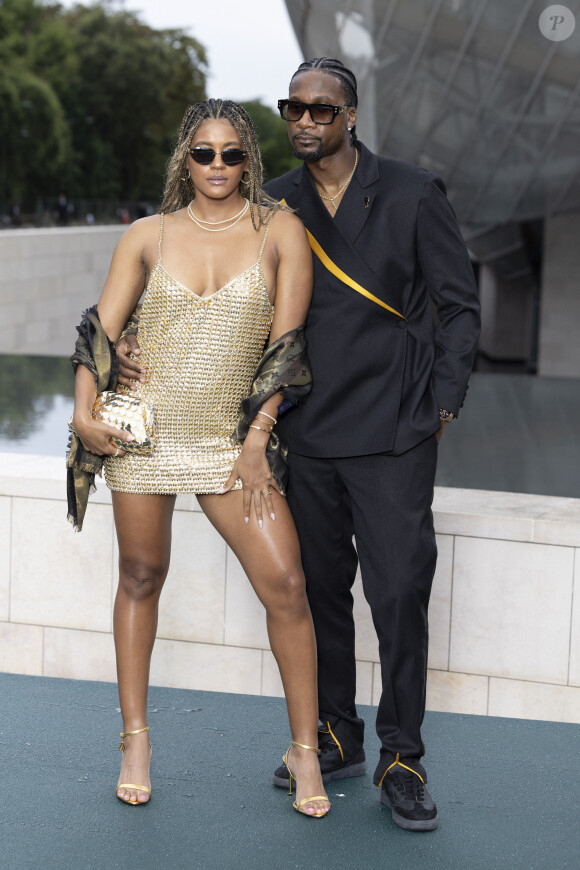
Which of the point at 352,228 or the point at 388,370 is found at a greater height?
the point at 352,228

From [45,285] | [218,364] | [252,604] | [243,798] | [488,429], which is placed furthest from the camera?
[45,285]

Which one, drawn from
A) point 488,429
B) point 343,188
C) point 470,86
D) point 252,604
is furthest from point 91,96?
point 343,188

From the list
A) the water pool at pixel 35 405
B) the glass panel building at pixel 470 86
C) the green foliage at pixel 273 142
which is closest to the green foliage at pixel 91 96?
the green foliage at pixel 273 142

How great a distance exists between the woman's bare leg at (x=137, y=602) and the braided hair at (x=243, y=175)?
35.6 inches

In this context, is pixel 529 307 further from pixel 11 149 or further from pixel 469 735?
pixel 469 735

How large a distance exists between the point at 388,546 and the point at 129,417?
2.87 ft

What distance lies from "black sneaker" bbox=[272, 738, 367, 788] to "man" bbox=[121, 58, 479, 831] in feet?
0.72

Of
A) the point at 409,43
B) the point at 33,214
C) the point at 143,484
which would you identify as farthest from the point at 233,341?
the point at 33,214

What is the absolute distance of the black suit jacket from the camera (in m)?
3.22

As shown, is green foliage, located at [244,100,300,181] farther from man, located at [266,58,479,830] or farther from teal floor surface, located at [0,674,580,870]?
man, located at [266,58,479,830]

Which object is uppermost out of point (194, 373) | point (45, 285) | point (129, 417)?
point (45, 285)

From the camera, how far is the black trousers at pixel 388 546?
3.27 metres

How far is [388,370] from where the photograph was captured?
10.7 feet

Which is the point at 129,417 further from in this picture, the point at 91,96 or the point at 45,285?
the point at 91,96
